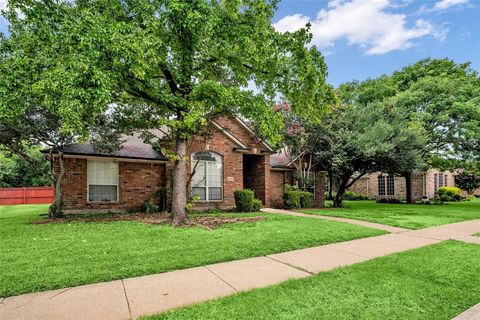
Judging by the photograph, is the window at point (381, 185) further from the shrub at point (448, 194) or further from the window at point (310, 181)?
the window at point (310, 181)

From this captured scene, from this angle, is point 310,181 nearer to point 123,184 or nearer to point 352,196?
point 123,184

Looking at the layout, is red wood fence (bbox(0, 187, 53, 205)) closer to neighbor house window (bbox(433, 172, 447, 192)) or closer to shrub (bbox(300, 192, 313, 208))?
shrub (bbox(300, 192, 313, 208))

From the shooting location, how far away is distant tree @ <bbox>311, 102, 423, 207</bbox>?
15766mm

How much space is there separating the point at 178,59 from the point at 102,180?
Answer: 7.30 meters

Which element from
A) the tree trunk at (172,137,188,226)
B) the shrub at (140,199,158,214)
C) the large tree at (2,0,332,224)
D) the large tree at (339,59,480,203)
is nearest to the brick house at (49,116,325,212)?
the shrub at (140,199,158,214)

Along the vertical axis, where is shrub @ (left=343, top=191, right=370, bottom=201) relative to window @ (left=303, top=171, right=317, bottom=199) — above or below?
below

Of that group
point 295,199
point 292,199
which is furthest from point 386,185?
point 292,199

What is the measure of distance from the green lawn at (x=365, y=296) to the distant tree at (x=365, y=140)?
455 inches

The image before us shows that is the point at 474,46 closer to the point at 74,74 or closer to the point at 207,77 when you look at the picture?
the point at 207,77

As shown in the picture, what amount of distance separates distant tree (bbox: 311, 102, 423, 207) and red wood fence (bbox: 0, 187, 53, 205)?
867 inches

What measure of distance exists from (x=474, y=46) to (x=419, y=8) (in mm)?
4503

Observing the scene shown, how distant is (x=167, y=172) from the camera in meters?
13.8

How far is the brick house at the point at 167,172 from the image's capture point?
12.4m

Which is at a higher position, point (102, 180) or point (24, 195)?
point (102, 180)
